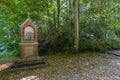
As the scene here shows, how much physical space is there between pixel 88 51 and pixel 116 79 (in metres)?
3.78

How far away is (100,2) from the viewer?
807 centimetres

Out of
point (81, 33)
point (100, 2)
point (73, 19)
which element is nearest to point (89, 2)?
point (100, 2)

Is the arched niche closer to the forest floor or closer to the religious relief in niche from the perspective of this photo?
the religious relief in niche

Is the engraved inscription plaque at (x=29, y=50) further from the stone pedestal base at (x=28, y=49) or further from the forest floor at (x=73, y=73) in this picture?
the forest floor at (x=73, y=73)

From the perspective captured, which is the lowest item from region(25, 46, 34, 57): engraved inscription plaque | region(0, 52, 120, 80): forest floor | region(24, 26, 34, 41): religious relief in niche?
region(0, 52, 120, 80): forest floor

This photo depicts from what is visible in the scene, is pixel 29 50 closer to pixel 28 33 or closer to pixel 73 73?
pixel 28 33

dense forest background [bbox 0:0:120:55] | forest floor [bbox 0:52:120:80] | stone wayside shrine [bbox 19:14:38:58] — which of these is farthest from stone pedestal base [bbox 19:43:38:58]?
forest floor [bbox 0:52:120:80]

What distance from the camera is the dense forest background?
7.50 m

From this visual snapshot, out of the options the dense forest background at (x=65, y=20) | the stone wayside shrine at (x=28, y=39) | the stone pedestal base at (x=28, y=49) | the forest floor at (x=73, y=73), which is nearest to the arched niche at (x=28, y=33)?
the stone wayside shrine at (x=28, y=39)

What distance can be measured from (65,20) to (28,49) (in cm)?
273

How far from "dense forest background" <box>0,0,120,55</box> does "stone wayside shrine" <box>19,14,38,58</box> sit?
0.90 metres

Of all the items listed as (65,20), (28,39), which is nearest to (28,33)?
(28,39)

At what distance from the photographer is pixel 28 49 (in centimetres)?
693

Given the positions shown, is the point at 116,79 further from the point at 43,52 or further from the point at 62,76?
the point at 43,52
